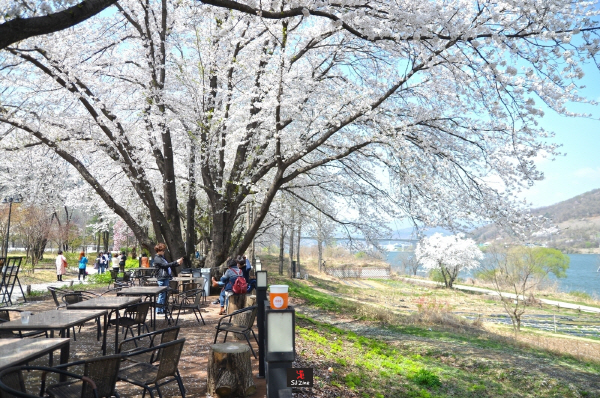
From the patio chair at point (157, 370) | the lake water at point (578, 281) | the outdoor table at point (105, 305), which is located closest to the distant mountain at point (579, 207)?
the lake water at point (578, 281)

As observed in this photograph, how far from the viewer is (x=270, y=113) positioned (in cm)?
1232

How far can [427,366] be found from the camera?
962cm

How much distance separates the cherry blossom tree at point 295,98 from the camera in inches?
257

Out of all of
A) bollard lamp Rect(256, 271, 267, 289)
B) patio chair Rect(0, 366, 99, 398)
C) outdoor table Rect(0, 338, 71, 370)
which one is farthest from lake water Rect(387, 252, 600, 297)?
patio chair Rect(0, 366, 99, 398)

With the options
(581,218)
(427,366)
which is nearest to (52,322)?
(427,366)

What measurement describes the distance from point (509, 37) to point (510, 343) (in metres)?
12.0

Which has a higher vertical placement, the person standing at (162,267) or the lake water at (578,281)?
the person standing at (162,267)

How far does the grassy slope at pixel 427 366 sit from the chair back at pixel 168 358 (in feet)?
7.16

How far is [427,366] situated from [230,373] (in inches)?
246

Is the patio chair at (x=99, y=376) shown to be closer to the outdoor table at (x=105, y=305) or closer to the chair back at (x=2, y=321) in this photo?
the chair back at (x=2, y=321)

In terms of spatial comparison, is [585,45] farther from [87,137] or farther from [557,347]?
[557,347]

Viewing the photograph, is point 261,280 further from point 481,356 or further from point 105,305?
point 481,356

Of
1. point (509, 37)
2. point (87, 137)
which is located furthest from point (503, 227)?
point (87, 137)

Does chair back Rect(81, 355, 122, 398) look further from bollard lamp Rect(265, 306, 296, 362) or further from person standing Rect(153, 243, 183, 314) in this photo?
person standing Rect(153, 243, 183, 314)
